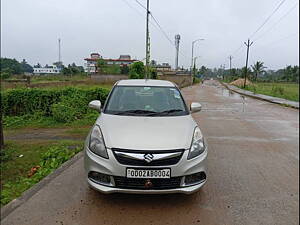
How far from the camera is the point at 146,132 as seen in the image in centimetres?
292

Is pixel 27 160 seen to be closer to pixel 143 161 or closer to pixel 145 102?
pixel 145 102

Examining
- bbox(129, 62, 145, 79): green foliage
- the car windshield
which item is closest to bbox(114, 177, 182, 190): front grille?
the car windshield

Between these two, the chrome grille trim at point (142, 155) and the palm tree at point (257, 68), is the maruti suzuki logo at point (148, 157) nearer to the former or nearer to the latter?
the chrome grille trim at point (142, 155)

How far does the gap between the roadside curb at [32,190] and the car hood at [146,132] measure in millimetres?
1206

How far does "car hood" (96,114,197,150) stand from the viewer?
2727 mm

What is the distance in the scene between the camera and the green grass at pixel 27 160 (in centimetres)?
340

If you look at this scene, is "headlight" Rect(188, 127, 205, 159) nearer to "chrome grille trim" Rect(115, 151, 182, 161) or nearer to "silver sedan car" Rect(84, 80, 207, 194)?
"silver sedan car" Rect(84, 80, 207, 194)

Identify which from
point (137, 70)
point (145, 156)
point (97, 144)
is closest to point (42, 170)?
point (97, 144)

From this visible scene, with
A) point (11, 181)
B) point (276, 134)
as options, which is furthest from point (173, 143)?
point (276, 134)

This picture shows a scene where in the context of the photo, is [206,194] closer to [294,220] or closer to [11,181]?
[294,220]

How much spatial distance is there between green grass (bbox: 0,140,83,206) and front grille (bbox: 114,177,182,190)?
1.48m

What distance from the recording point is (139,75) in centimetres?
1798

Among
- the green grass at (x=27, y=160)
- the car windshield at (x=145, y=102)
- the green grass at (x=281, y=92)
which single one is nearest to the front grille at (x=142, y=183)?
the car windshield at (x=145, y=102)

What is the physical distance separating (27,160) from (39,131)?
2.49m
